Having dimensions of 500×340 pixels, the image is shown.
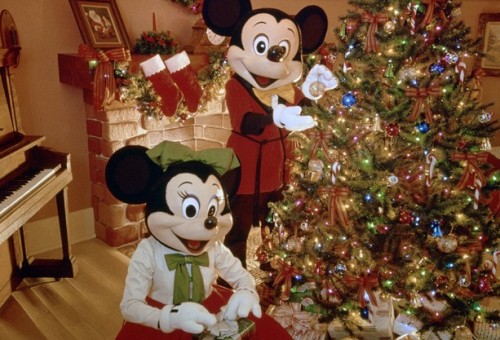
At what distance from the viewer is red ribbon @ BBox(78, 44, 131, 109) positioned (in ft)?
7.98

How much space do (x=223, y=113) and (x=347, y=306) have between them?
1.75 meters

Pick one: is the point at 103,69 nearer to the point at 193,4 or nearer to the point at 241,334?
the point at 193,4

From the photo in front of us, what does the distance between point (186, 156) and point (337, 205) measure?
28.0 inches

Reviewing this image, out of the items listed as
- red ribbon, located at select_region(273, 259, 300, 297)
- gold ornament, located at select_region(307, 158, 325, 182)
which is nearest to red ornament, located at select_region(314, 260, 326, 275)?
red ribbon, located at select_region(273, 259, 300, 297)

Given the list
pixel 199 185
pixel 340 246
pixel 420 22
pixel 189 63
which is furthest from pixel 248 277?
pixel 189 63

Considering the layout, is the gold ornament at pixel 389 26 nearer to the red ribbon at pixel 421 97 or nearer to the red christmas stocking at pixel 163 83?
the red ribbon at pixel 421 97

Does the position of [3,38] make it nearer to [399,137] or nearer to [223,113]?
[223,113]

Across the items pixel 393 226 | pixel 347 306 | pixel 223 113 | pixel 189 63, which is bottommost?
pixel 347 306

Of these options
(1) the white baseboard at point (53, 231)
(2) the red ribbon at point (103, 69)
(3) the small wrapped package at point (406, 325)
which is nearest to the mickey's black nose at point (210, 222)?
(3) the small wrapped package at point (406, 325)

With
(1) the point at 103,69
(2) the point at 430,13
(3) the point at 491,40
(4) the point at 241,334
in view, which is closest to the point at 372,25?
(2) the point at 430,13

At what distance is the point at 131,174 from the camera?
1492 mm

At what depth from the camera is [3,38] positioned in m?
2.28

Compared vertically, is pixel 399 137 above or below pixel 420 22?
below

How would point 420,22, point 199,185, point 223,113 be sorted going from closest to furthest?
1. point 199,185
2. point 420,22
3. point 223,113
